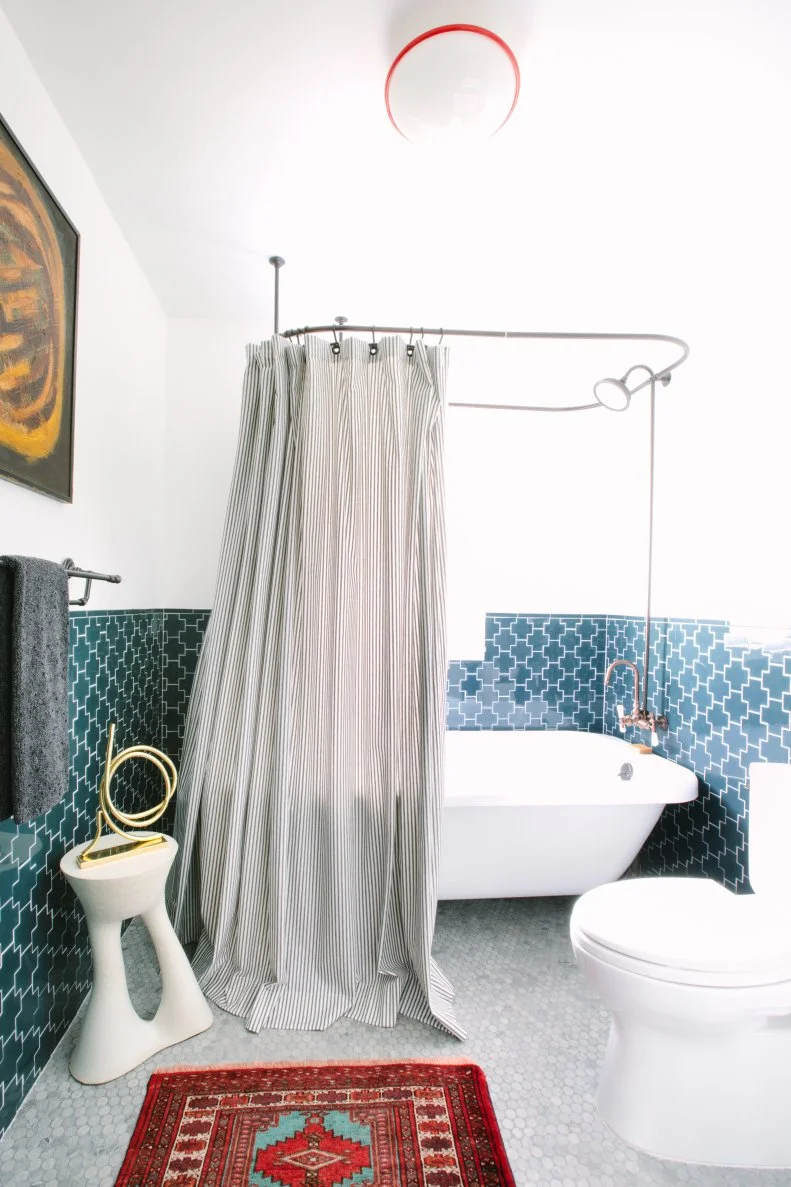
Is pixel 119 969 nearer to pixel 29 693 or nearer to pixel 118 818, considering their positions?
pixel 118 818

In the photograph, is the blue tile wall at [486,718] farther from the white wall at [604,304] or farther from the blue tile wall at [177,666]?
the white wall at [604,304]

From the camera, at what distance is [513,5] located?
128 cm

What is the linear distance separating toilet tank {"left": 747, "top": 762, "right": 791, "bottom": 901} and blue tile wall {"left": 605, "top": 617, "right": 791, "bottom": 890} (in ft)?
0.93

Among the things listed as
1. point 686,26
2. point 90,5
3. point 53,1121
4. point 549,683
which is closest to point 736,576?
point 549,683

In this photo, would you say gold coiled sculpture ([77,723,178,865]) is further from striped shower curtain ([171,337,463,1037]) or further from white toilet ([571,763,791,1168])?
white toilet ([571,763,791,1168])

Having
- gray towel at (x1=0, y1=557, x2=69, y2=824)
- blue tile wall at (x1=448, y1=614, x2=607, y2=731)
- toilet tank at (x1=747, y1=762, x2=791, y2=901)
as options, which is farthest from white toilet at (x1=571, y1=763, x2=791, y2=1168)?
blue tile wall at (x1=448, y1=614, x2=607, y2=731)

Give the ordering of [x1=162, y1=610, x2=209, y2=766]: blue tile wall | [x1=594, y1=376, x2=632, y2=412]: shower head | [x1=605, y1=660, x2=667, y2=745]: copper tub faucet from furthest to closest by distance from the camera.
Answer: [x1=162, y1=610, x2=209, y2=766]: blue tile wall
[x1=605, y1=660, x2=667, y2=745]: copper tub faucet
[x1=594, y1=376, x2=632, y2=412]: shower head

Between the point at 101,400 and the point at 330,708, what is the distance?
1282 mm

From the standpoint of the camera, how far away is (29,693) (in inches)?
50.7

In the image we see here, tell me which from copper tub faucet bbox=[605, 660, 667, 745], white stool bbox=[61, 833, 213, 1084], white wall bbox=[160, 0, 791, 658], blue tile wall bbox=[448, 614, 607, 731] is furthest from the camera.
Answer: blue tile wall bbox=[448, 614, 607, 731]

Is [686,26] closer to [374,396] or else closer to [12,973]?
[374,396]

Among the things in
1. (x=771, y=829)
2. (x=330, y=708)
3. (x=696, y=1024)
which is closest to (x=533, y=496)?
(x=330, y=708)

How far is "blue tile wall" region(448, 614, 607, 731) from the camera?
3.02 metres

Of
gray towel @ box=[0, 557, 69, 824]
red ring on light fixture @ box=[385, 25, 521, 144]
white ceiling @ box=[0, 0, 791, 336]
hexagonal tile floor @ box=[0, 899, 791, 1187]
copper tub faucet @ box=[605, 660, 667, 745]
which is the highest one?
white ceiling @ box=[0, 0, 791, 336]
